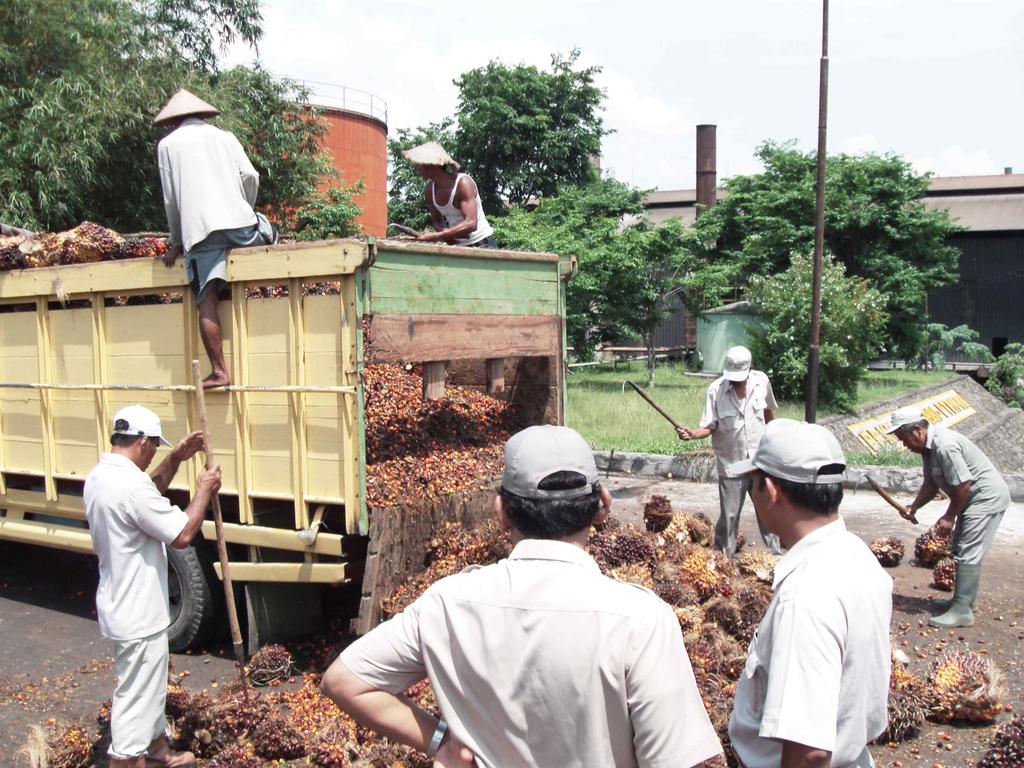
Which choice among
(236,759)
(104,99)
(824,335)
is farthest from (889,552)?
(104,99)

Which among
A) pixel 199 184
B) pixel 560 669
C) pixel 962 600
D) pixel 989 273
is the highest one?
pixel 199 184

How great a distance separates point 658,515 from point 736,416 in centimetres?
110

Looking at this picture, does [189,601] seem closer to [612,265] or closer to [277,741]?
[277,741]

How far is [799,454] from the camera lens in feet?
8.52

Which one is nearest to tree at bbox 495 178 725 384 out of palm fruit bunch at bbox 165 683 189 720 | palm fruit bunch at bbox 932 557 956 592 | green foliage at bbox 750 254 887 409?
green foliage at bbox 750 254 887 409

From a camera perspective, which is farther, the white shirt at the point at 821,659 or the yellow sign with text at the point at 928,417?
the yellow sign with text at the point at 928,417

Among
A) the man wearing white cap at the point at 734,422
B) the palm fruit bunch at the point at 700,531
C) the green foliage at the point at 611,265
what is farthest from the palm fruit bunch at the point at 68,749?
the green foliage at the point at 611,265

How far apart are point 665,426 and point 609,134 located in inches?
756

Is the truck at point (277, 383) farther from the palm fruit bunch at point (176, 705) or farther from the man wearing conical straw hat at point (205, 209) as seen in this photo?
the palm fruit bunch at point (176, 705)

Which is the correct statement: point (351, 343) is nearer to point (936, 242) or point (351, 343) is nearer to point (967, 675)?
point (967, 675)

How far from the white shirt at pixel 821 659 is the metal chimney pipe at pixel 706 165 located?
119 ft

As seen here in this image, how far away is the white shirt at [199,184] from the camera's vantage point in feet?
18.3

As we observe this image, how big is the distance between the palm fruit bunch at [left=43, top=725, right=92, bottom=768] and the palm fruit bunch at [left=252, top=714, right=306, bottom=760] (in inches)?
34.1

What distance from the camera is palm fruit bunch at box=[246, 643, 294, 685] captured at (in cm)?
555
